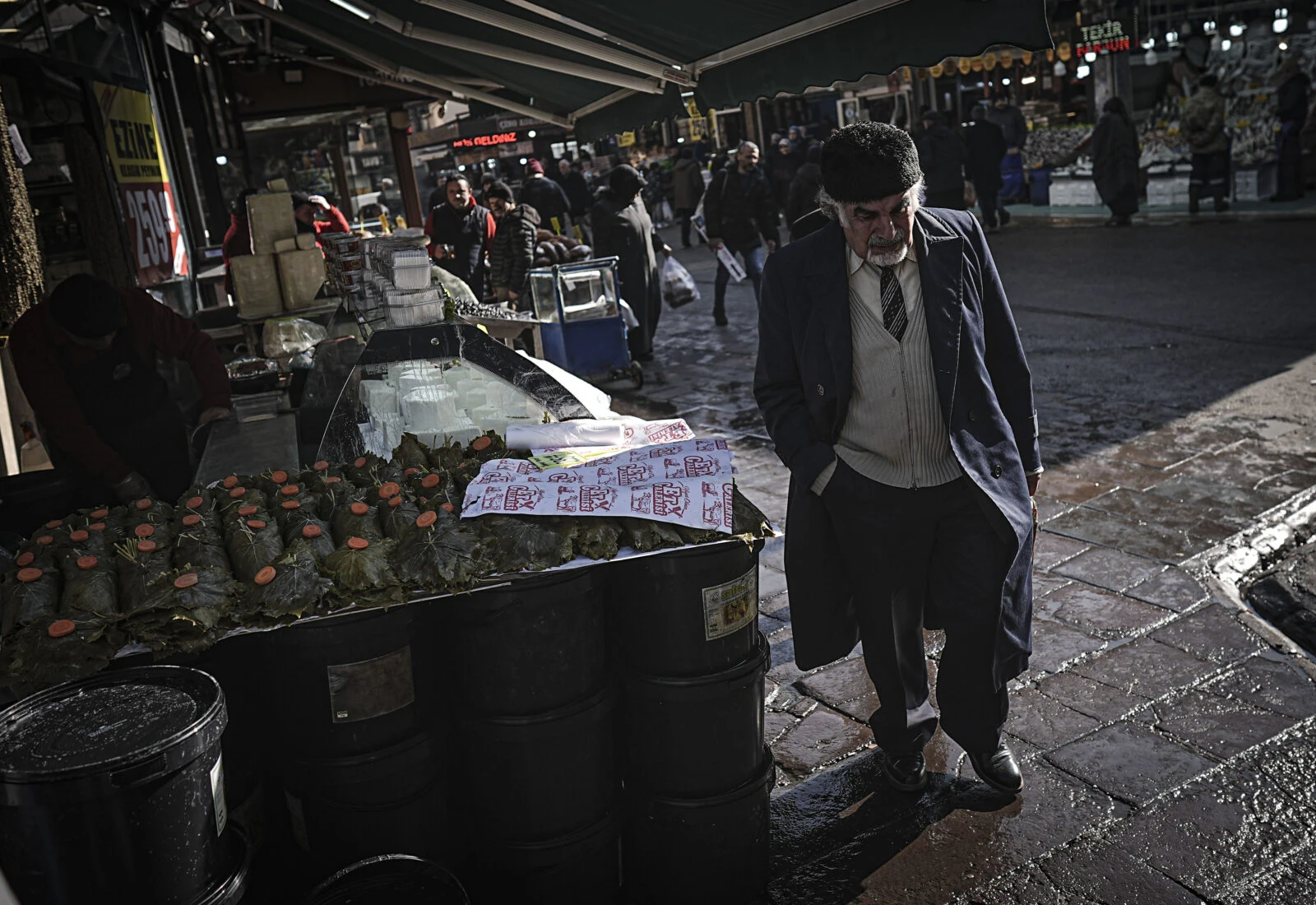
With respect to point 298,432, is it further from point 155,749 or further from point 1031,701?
point 1031,701

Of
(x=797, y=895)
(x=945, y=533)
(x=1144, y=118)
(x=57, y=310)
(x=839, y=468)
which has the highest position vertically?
(x=1144, y=118)

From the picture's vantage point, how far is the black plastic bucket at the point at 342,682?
2584 mm

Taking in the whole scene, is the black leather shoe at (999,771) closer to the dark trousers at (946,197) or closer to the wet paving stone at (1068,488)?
the wet paving stone at (1068,488)

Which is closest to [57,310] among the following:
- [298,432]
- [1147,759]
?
[298,432]

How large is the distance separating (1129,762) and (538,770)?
196 cm

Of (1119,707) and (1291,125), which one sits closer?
(1119,707)

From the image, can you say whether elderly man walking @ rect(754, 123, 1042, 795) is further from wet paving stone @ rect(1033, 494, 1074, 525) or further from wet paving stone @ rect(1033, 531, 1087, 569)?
wet paving stone @ rect(1033, 494, 1074, 525)

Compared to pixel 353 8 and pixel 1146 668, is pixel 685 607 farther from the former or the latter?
pixel 353 8

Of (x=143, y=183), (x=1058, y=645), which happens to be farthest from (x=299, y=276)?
(x=1058, y=645)

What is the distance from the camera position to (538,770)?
275 cm

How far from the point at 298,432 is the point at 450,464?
60.7 inches

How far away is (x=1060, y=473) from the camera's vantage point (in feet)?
19.8

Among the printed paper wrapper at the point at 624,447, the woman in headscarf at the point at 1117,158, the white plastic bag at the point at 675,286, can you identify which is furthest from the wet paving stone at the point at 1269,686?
the woman in headscarf at the point at 1117,158

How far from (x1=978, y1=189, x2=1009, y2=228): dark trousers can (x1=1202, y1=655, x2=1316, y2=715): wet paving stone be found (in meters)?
14.5
